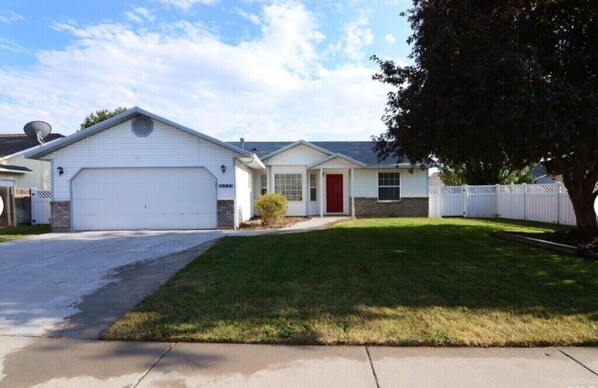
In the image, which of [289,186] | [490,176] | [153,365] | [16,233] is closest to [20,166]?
[16,233]

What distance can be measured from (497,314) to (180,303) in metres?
4.00

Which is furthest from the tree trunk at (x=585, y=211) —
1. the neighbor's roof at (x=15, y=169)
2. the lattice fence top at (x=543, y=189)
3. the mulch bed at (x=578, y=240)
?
the neighbor's roof at (x=15, y=169)

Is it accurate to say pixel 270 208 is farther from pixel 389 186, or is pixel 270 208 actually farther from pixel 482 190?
pixel 482 190

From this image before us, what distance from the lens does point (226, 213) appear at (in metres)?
15.4

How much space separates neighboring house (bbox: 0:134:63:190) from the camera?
22.6 m

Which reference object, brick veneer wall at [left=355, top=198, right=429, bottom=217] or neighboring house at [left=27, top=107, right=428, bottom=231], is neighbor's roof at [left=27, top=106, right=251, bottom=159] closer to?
neighboring house at [left=27, top=107, right=428, bottom=231]

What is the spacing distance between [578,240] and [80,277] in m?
11.0

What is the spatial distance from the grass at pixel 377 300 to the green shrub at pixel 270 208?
6.80 m

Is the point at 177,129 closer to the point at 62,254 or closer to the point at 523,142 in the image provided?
the point at 62,254

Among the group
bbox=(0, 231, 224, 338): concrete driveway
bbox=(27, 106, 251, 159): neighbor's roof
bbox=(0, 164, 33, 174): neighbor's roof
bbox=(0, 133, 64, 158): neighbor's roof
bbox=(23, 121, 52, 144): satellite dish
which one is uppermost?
bbox=(23, 121, 52, 144): satellite dish

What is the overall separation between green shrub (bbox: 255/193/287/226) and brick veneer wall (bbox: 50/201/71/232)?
22.8 ft

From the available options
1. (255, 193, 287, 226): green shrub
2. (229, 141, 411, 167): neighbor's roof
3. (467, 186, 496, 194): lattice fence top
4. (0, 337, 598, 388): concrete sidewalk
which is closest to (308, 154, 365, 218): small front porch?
(229, 141, 411, 167): neighbor's roof

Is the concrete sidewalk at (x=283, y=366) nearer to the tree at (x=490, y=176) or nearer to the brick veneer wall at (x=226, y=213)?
the brick veneer wall at (x=226, y=213)

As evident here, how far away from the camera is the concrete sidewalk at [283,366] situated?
11.6ft
